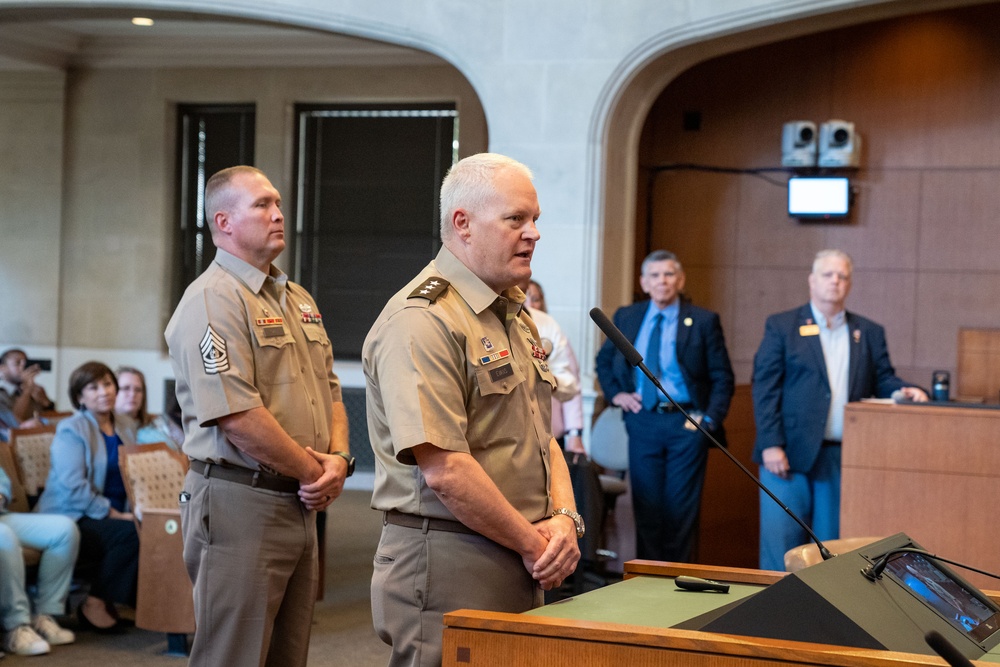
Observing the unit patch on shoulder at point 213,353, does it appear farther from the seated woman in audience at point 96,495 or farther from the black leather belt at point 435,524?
the seated woman in audience at point 96,495

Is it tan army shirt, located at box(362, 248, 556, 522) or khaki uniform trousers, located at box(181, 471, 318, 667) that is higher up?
tan army shirt, located at box(362, 248, 556, 522)

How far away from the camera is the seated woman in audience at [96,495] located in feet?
15.4

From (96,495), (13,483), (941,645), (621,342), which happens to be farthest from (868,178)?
(941,645)

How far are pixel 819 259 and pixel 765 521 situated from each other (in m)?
1.11

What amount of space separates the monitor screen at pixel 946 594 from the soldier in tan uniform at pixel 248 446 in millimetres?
1471

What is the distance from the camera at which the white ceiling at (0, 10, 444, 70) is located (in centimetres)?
884

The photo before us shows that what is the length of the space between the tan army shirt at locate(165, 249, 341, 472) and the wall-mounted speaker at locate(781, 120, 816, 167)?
546cm

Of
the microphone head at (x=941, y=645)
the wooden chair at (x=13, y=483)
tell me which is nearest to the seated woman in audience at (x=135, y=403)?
the wooden chair at (x=13, y=483)

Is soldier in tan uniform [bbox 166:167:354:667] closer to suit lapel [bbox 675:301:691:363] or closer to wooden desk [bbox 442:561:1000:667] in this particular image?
wooden desk [bbox 442:561:1000:667]

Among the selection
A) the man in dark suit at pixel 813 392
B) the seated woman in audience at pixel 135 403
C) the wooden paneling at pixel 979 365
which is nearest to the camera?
the man in dark suit at pixel 813 392

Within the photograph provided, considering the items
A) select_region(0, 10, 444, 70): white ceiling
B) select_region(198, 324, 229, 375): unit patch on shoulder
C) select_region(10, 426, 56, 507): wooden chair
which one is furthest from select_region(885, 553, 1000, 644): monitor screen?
select_region(0, 10, 444, 70): white ceiling

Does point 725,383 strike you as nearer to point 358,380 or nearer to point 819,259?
point 819,259

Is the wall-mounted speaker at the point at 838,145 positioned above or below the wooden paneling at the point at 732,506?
above

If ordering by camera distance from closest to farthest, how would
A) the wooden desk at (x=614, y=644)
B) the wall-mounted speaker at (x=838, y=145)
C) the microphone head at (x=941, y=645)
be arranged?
the microphone head at (x=941, y=645) < the wooden desk at (x=614, y=644) < the wall-mounted speaker at (x=838, y=145)
